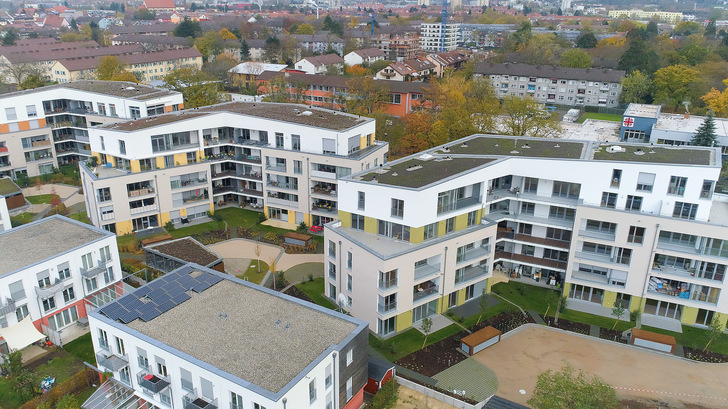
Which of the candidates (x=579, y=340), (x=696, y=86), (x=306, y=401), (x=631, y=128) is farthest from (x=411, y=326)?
(x=696, y=86)

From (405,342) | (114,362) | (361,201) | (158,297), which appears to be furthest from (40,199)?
(405,342)

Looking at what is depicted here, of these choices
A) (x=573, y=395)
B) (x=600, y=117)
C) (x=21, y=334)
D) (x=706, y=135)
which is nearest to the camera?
(x=573, y=395)

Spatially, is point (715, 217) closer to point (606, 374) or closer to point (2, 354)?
point (606, 374)

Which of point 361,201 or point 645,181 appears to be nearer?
point 361,201

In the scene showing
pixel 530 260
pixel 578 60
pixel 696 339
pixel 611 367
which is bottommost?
pixel 611 367

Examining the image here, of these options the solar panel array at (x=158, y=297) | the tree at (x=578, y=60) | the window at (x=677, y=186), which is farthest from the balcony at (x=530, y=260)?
the tree at (x=578, y=60)

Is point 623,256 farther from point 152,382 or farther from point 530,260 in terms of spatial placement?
point 152,382

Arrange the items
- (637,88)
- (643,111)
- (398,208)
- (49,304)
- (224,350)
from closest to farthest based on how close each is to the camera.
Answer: (224,350) < (49,304) < (398,208) < (643,111) < (637,88)

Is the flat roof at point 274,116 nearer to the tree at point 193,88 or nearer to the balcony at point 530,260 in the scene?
the tree at point 193,88
